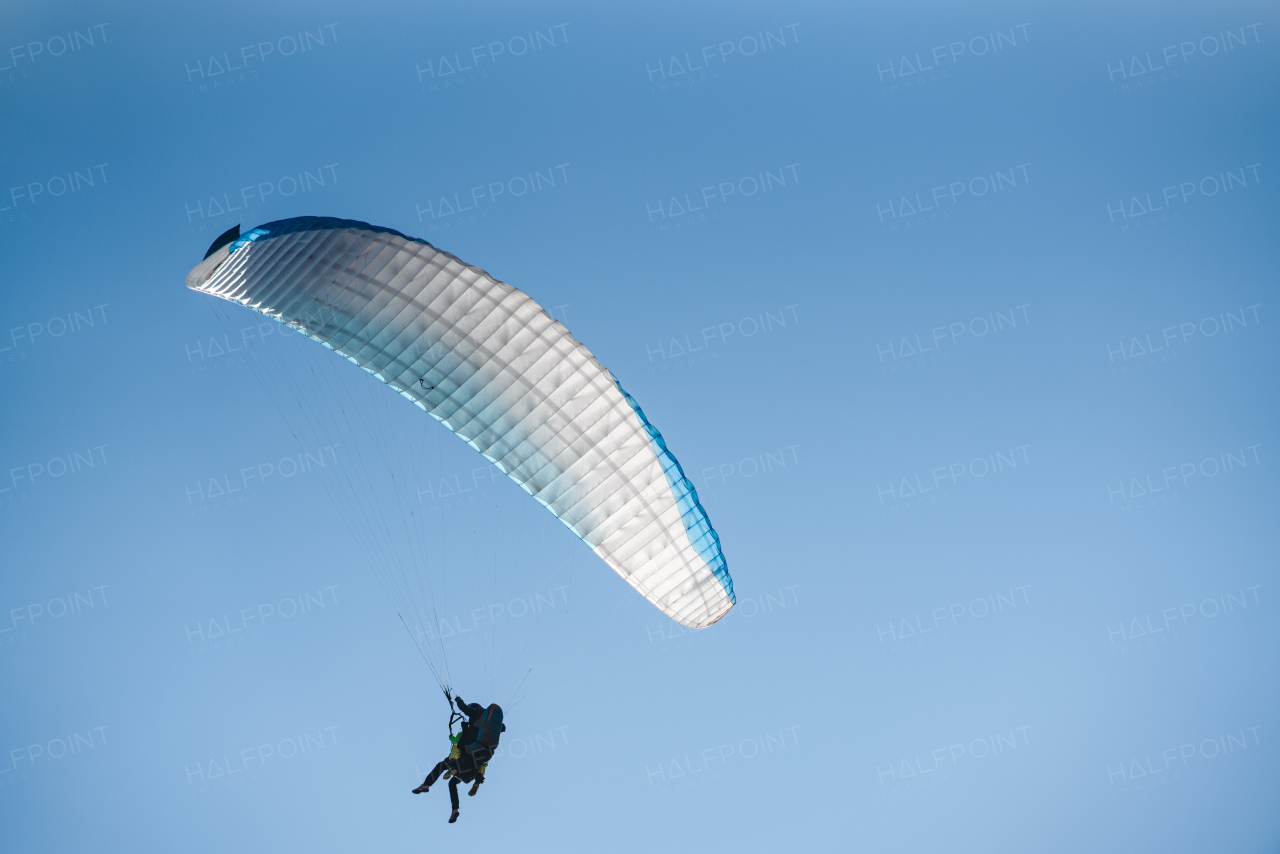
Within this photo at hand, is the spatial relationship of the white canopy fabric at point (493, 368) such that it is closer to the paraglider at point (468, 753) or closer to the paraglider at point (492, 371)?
the paraglider at point (492, 371)

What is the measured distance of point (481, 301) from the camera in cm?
1297

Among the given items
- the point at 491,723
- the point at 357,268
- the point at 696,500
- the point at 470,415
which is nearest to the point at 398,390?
the point at 470,415

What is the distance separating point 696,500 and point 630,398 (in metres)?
2.10

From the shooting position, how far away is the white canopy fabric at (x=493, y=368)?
500 inches

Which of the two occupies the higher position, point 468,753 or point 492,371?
point 492,371

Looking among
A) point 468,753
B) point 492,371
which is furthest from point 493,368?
point 468,753

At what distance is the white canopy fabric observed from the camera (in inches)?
500

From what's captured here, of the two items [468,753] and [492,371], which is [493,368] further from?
[468,753]

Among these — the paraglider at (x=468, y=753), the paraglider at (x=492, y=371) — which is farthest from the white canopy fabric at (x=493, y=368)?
the paraglider at (x=468, y=753)

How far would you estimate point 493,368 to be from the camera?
13.0m

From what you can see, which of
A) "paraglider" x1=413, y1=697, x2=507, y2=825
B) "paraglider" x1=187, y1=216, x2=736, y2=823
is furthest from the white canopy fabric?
"paraglider" x1=413, y1=697, x2=507, y2=825

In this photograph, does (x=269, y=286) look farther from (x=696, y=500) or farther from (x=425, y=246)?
(x=696, y=500)

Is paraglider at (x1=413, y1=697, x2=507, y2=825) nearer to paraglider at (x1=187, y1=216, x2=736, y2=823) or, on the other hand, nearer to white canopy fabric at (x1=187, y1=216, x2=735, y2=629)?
paraglider at (x1=187, y1=216, x2=736, y2=823)

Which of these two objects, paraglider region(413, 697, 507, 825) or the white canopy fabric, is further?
paraglider region(413, 697, 507, 825)
